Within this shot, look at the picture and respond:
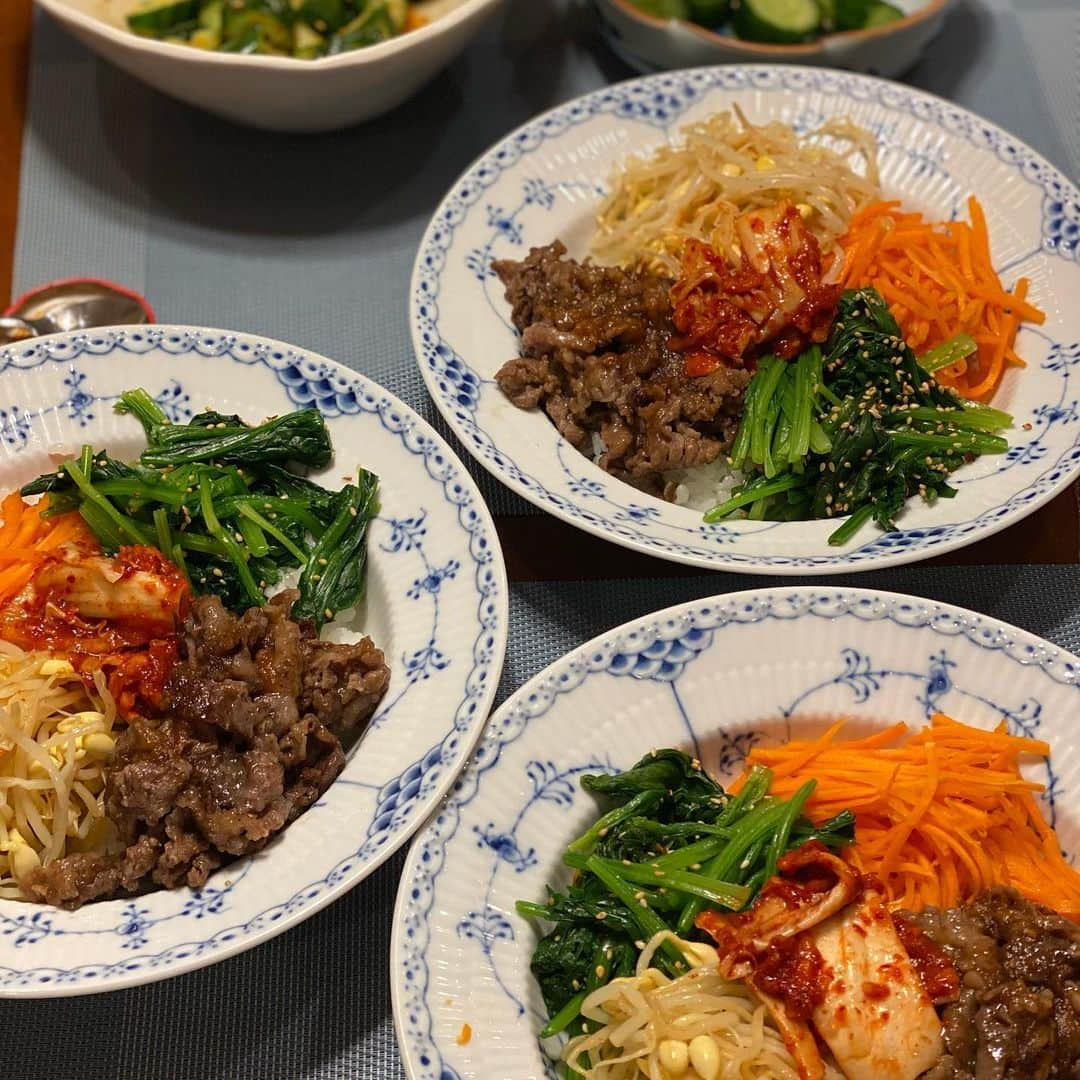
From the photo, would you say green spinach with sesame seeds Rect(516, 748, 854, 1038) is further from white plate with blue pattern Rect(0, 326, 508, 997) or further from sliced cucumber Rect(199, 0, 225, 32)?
sliced cucumber Rect(199, 0, 225, 32)

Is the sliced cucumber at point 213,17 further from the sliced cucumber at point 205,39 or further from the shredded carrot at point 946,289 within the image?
the shredded carrot at point 946,289

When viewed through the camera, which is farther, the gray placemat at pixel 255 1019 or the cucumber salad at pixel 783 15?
the cucumber salad at pixel 783 15

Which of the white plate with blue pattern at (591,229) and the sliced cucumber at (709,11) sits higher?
the sliced cucumber at (709,11)

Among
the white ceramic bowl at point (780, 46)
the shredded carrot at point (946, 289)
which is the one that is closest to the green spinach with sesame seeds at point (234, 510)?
the shredded carrot at point (946, 289)

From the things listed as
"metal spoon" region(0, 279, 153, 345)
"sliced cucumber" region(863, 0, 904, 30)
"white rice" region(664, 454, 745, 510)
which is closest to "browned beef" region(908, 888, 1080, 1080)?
"white rice" region(664, 454, 745, 510)

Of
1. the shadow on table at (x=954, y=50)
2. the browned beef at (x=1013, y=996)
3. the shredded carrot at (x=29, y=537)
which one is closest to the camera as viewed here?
the browned beef at (x=1013, y=996)

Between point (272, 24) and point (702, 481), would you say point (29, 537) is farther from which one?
point (272, 24)

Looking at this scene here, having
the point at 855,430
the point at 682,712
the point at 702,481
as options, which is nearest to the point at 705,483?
the point at 702,481

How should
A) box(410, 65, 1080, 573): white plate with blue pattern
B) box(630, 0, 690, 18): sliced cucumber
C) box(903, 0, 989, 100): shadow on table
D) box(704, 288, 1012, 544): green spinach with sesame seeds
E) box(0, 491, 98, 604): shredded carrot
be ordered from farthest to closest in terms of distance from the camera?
box(903, 0, 989, 100): shadow on table, box(630, 0, 690, 18): sliced cucumber, box(704, 288, 1012, 544): green spinach with sesame seeds, box(410, 65, 1080, 573): white plate with blue pattern, box(0, 491, 98, 604): shredded carrot
